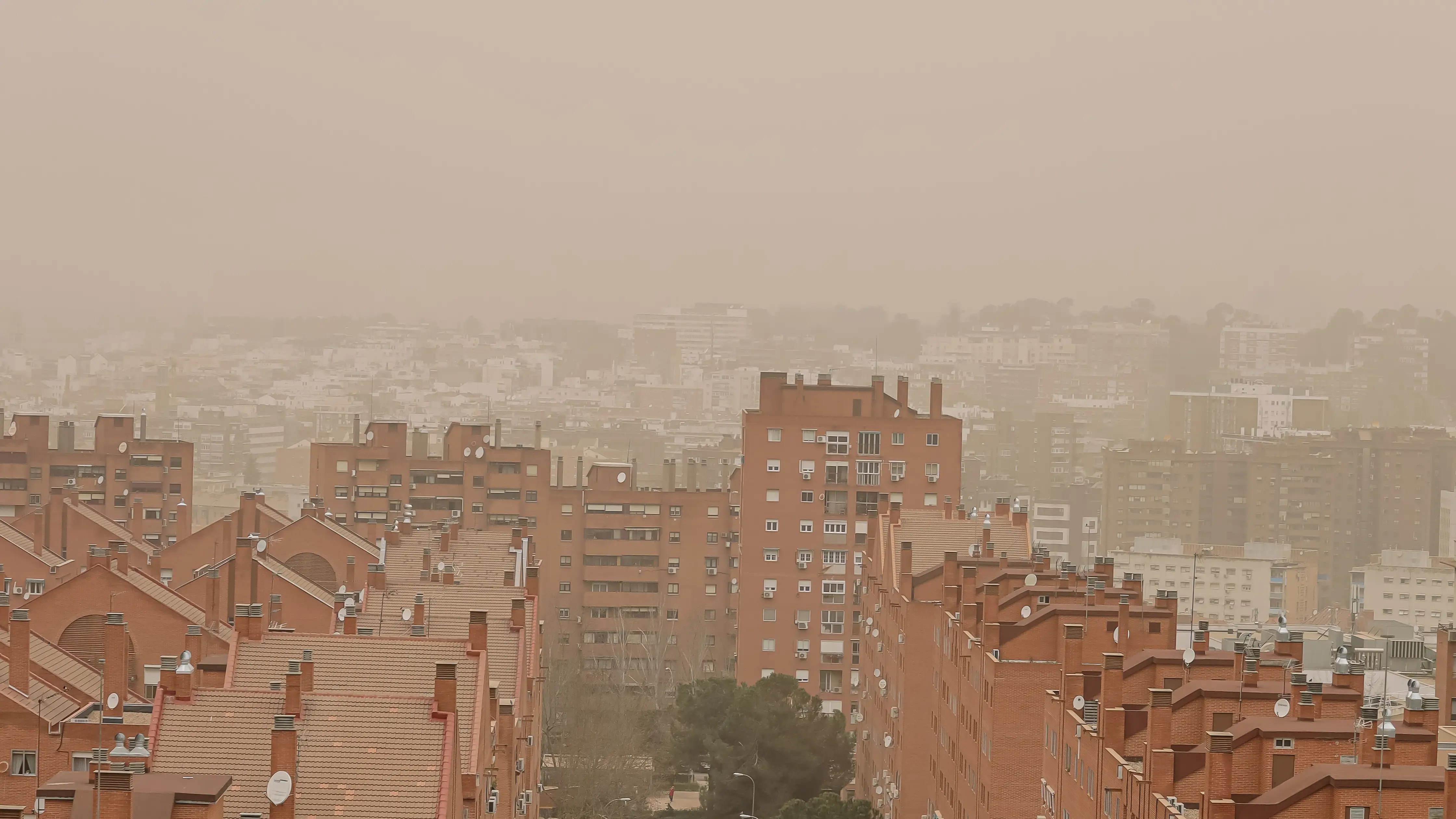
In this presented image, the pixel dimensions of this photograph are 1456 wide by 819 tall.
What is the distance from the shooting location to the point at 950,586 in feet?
A: 96.7

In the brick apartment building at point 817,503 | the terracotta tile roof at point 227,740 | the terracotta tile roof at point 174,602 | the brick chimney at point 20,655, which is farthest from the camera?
the brick apartment building at point 817,503

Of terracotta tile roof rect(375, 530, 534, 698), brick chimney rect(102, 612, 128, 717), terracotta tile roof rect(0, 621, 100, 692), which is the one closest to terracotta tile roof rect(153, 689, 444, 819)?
terracotta tile roof rect(375, 530, 534, 698)

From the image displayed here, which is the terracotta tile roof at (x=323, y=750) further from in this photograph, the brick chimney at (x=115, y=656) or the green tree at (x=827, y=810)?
the green tree at (x=827, y=810)

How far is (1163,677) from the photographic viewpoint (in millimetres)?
20234

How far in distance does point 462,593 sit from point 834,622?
23.9 meters

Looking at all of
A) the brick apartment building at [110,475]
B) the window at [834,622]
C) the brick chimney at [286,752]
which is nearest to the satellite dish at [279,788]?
the brick chimney at [286,752]

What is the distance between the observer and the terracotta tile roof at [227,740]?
44.7 ft

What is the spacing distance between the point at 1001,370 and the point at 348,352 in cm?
5259

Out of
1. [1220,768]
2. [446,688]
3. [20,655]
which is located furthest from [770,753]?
[446,688]

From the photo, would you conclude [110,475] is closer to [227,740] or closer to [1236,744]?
[227,740]

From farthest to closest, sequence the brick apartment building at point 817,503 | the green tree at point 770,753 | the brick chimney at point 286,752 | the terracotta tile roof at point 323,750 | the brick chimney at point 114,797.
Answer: the brick apartment building at point 817,503 → the green tree at point 770,753 → the terracotta tile roof at point 323,750 → the brick chimney at point 286,752 → the brick chimney at point 114,797

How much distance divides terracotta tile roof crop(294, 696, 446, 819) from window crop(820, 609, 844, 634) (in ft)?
112

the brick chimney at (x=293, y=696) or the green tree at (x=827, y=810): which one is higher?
the brick chimney at (x=293, y=696)

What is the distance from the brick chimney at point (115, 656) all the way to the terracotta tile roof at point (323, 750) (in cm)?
690
